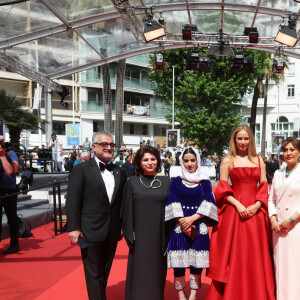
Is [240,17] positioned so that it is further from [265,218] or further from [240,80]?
[240,80]

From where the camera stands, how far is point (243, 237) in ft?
13.3

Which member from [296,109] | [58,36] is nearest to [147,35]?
[58,36]

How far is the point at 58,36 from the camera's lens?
12.1 m

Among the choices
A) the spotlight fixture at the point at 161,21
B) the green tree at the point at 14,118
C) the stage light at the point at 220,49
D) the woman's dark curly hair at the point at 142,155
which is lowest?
the woman's dark curly hair at the point at 142,155

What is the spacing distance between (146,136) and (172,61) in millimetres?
16110

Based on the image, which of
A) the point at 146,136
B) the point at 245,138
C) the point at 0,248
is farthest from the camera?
the point at 146,136

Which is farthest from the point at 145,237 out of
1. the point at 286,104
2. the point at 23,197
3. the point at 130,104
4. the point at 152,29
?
the point at 286,104

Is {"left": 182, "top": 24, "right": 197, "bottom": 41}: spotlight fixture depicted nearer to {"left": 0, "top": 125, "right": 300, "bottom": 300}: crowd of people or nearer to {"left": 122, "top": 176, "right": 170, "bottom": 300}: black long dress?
{"left": 0, "top": 125, "right": 300, "bottom": 300}: crowd of people

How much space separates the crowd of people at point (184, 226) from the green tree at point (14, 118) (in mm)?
12118

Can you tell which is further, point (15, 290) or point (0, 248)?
point (0, 248)

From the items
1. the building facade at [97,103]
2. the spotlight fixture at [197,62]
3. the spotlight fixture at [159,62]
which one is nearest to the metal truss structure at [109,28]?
the spotlight fixture at [197,62]

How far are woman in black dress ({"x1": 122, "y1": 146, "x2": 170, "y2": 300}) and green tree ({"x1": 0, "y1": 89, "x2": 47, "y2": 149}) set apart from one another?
40.2 ft

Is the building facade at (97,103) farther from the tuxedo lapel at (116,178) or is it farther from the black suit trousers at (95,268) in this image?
the black suit trousers at (95,268)

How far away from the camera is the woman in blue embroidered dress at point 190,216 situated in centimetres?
394
